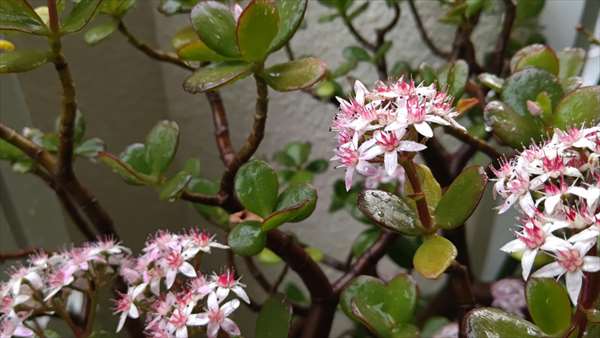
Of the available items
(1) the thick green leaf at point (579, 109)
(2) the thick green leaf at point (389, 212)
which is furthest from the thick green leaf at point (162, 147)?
(1) the thick green leaf at point (579, 109)

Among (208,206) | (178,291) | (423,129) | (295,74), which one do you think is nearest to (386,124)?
(423,129)

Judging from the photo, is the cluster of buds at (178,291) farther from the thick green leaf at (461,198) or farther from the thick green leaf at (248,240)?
the thick green leaf at (461,198)

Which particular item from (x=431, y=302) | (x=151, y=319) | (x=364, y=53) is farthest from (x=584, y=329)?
(x=431, y=302)

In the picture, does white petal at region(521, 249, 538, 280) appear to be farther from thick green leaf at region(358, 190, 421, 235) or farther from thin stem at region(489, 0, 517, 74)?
→ thin stem at region(489, 0, 517, 74)

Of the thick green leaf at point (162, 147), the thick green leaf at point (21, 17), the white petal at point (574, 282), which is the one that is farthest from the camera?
the thick green leaf at point (162, 147)

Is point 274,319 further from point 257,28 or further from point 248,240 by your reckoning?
point 257,28

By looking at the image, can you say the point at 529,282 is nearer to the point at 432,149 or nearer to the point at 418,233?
the point at 418,233
